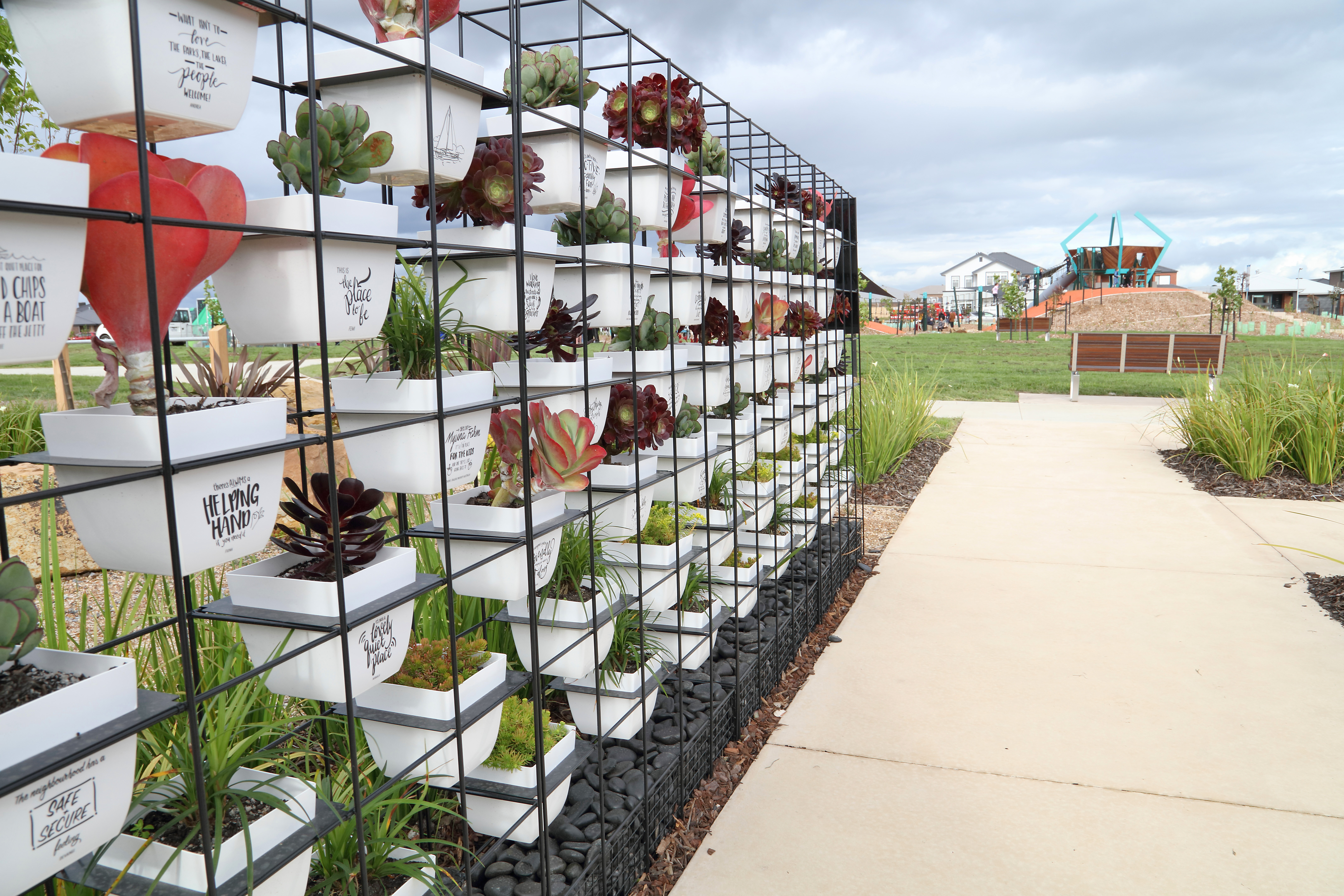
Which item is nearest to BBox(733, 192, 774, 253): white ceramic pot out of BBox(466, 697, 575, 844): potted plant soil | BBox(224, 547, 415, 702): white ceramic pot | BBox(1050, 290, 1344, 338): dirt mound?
BBox(466, 697, 575, 844): potted plant soil

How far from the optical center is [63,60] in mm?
803

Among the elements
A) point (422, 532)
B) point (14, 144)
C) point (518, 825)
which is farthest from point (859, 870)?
point (14, 144)

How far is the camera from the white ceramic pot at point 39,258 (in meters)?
0.69

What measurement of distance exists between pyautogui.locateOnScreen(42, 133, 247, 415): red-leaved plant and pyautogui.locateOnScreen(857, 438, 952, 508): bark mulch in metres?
4.06

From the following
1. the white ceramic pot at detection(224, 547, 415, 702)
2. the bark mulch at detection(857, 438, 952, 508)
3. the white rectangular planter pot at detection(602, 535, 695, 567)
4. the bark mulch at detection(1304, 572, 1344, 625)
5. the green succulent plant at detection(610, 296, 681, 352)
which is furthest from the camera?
the bark mulch at detection(857, 438, 952, 508)

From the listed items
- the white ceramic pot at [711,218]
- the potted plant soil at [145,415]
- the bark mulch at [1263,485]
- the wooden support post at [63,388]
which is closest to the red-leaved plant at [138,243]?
the potted plant soil at [145,415]

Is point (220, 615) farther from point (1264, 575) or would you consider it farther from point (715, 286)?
point (1264, 575)

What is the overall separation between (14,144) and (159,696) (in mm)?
3818

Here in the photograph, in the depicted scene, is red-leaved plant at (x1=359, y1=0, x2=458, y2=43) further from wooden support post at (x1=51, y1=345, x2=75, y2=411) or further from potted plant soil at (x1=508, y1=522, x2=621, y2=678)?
wooden support post at (x1=51, y1=345, x2=75, y2=411)

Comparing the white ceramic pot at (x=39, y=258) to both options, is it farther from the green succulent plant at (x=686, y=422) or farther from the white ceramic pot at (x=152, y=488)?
the green succulent plant at (x=686, y=422)

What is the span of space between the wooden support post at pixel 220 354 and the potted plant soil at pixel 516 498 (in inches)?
15.6

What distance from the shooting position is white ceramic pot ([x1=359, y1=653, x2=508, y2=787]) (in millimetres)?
1388

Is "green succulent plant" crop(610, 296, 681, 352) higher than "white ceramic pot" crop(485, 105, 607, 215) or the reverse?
the reverse

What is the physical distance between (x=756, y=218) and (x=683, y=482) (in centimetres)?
109
